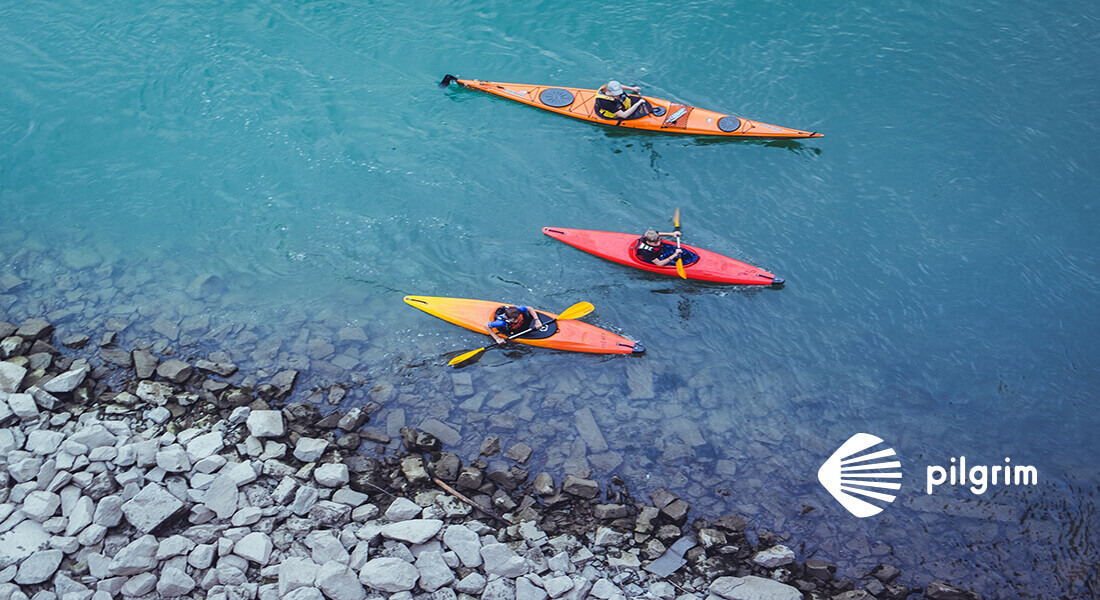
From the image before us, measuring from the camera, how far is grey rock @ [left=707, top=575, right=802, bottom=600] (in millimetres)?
8969

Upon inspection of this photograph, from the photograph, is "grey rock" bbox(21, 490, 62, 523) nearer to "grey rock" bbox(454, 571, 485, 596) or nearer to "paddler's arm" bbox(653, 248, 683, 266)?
"grey rock" bbox(454, 571, 485, 596)

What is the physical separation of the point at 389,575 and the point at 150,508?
3144mm

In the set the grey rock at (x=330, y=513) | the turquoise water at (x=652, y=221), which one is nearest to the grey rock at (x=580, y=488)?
the turquoise water at (x=652, y=221)

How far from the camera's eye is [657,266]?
12.9m

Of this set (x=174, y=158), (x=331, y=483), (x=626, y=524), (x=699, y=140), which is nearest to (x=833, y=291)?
(x=699, y=140)

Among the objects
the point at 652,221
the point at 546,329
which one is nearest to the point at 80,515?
the point at 546,329

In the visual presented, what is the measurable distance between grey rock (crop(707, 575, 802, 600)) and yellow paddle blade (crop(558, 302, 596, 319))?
4.81 m

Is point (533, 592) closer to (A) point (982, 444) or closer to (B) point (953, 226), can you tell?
(A) point (982, 444)

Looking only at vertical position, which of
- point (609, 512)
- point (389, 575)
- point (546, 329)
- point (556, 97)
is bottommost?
point (609, 512)

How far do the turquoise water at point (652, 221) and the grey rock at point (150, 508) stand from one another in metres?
2.78

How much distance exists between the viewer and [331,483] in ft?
32.0

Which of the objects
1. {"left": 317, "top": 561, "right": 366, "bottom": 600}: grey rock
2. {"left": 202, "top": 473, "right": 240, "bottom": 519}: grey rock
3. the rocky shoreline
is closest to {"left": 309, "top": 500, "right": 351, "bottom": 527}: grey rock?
the rocky shoreline

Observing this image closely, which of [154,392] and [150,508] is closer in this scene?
[150,508]

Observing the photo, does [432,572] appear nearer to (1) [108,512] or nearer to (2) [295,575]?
(2) [295,575]
